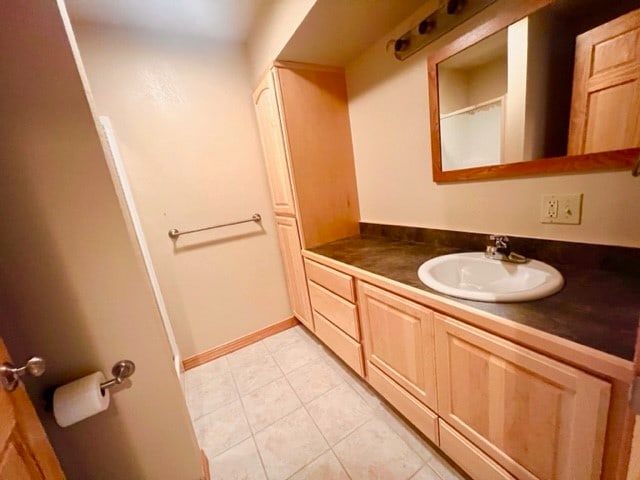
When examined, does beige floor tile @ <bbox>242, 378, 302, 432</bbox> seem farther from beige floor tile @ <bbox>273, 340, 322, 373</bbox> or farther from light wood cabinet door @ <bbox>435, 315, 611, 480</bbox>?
light wood cabinet door @ <bbox>435, 315, 611, 480</bbox>

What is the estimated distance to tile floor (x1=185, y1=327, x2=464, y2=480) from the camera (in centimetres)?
112

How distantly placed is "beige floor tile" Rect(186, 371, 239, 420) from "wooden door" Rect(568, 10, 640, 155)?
2087mm

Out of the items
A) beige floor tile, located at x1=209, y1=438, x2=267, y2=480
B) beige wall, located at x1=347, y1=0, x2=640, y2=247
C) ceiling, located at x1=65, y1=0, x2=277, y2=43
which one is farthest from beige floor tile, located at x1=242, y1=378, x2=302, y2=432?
ceiling, located at x1=65, y1=0, x2=277, y2=43

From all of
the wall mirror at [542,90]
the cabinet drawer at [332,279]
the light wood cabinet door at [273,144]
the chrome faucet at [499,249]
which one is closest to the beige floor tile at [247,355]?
the cabinet drawer at [332,279]

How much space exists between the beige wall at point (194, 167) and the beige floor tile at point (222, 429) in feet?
2.02

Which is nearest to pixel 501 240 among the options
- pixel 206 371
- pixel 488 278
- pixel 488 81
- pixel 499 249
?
pixel 499 249

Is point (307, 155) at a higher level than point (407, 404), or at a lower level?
higher

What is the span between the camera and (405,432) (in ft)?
4.06

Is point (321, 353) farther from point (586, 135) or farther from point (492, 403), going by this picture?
point (586, 135)

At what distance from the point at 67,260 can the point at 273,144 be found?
133 cm

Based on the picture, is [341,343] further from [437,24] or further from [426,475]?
[437,24]

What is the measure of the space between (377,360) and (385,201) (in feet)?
3.20

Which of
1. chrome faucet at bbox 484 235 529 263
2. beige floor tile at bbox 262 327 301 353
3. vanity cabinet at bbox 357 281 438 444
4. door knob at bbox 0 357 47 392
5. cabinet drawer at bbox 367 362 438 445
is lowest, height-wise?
beige floor tile at bbox 262 327 301 353

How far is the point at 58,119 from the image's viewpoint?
667mm
